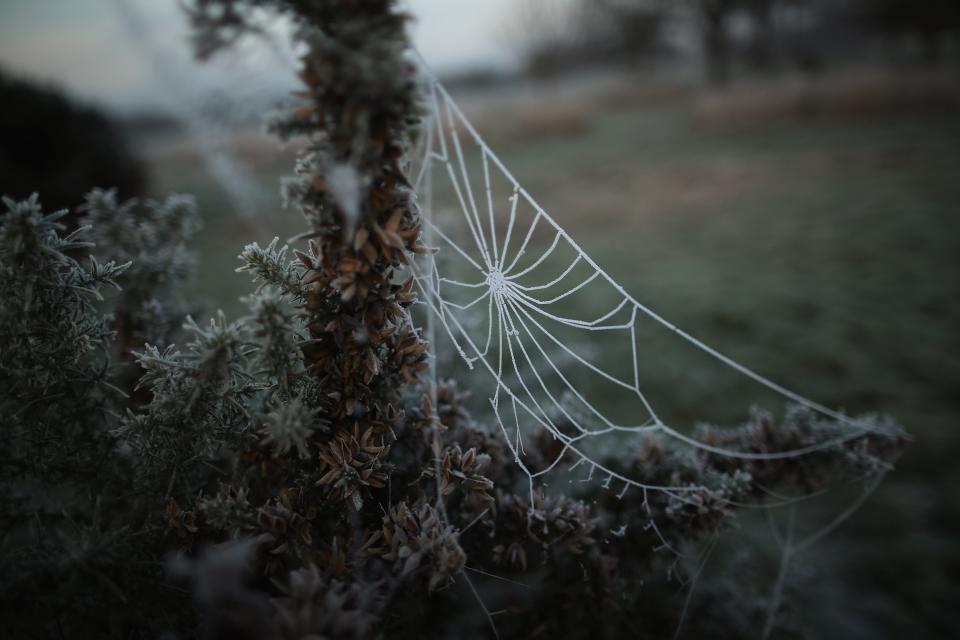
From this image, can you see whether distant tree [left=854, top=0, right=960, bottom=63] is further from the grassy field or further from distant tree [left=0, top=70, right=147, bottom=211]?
distant tree [left=0, top=70, right=147, bottom=211]

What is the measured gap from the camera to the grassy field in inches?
95.3

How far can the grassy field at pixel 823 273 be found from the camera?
242 centimetres

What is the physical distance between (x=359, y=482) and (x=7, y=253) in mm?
1121

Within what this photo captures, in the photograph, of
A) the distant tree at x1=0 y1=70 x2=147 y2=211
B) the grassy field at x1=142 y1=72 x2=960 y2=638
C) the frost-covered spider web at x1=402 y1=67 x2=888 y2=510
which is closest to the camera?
the frost-covered spider web at x1=402 y1=67 x2=888 y2=510

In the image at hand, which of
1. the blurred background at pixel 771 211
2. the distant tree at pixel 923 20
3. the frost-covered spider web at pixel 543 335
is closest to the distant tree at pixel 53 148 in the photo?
the blurred background at pixel 771 211

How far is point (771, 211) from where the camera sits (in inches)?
288

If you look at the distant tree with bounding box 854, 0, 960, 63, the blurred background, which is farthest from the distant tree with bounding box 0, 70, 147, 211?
the distant tree with bounding box 854, 0, 960, 63

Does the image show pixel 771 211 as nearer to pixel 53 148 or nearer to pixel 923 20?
pixel 53 148

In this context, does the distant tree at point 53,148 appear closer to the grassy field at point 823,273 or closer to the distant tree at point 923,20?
the grassy field at point 823,273

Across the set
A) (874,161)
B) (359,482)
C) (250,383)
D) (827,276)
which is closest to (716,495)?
(359,482)

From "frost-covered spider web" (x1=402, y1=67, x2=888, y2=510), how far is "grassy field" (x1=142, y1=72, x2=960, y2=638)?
36 centimetres

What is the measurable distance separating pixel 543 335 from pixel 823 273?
3556mm

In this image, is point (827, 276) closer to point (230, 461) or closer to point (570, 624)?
point (570, 624)

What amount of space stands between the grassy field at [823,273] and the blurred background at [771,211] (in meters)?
0.02
